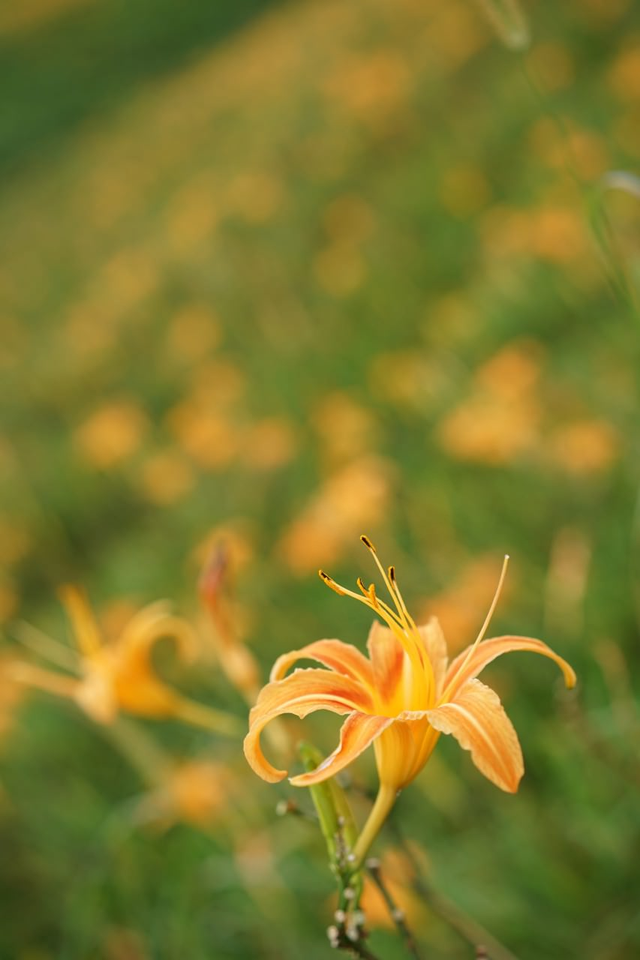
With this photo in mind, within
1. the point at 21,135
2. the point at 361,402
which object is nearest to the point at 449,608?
the point at 361,402

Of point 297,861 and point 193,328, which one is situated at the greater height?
point 193,328

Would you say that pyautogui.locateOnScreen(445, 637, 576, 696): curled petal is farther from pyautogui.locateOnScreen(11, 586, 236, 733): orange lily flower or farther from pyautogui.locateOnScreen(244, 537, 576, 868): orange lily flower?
pyautogui.locateOnScreen(11, 586, 236, 733): orange lily flower

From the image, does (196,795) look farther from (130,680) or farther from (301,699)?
(301,699)

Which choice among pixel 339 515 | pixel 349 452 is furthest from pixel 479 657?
pixel 349 452

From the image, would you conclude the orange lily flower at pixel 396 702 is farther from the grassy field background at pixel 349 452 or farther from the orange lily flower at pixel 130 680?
the orange lily flower at pixel 130 680

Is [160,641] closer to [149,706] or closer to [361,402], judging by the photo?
[361,402]

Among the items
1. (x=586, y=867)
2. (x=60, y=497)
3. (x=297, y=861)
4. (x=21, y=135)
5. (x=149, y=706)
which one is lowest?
(x=586, y=867)

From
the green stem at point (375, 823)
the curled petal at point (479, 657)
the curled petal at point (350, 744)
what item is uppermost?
the curled petal at point (350, 744)

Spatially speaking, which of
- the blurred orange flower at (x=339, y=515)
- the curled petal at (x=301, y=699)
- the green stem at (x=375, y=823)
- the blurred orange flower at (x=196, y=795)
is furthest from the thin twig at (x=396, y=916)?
the blurred orange flower at (x=339, y=515)
